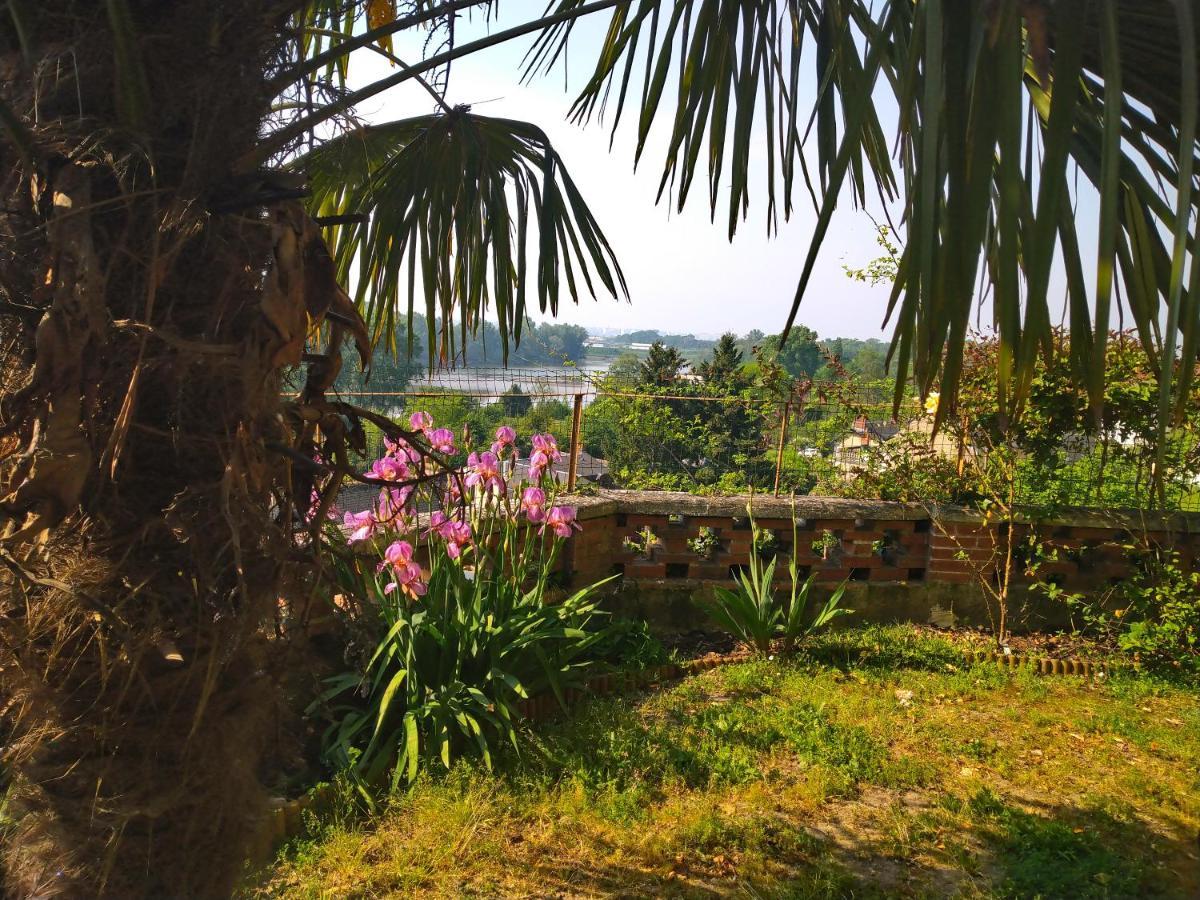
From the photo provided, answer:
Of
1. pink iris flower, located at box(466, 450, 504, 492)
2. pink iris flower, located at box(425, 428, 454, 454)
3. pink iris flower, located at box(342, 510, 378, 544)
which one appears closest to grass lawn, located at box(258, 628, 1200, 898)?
pink iris flower, located at box(342, 510, 378, 544)

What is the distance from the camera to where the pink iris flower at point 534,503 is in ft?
12.9

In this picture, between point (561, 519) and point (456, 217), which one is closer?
point (456, 217)

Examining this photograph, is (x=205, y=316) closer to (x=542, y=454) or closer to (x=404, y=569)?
(x=404, y=569)

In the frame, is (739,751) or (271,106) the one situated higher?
(271,106)

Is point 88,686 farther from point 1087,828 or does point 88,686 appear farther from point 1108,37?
point 1087,828

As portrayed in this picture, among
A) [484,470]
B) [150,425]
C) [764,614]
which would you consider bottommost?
[764,614]

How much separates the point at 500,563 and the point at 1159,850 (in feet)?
8.69

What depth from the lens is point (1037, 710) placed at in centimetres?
397

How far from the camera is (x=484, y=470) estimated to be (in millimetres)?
3891

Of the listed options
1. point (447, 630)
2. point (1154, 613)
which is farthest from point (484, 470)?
point (1154, 613)

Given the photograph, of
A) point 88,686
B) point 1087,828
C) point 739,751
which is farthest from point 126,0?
point 1087,828

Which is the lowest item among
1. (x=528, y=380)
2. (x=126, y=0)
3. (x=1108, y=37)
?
(x=528, y=380)

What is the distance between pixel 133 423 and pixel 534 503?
8.32 ft

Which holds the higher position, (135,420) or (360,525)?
(135,420)
